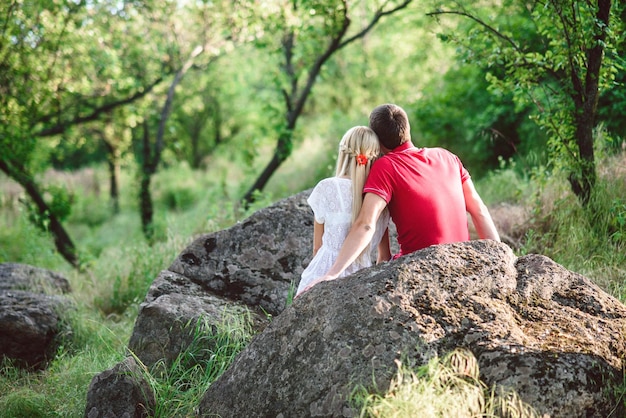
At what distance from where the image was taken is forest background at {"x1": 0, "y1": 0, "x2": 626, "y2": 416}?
222 inches

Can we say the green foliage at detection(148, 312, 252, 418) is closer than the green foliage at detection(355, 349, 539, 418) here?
No

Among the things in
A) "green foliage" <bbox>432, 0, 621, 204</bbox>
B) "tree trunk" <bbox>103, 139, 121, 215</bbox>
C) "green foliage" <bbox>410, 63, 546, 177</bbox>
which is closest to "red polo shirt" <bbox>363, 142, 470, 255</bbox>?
"green foliage" <bbox>432, 0, 621, 204</bbox>

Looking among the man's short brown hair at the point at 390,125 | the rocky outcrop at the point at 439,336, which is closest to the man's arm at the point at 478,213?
the rocky outcrop at the point at 439,336

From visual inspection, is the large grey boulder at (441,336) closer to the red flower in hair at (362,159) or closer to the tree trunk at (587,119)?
the red flower in hair at (362,159)

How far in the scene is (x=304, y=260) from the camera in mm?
5320

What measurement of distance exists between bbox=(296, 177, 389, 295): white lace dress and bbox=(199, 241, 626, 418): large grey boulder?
1.71 ft

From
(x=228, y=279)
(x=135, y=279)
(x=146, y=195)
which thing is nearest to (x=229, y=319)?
(x=228, y=279)

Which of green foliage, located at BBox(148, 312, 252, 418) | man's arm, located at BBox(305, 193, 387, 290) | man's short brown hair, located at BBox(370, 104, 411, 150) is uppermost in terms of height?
man's short brown hair, located at BBox(370, 104, 411, 150)

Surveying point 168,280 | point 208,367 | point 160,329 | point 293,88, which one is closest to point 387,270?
point 208,367

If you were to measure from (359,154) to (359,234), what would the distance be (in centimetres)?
52

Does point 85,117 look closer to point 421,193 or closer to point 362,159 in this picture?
point 362,159

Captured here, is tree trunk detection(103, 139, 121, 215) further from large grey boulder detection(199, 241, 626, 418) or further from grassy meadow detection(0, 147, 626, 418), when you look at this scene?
large grey boulder detection(199, 241, 626, 418)

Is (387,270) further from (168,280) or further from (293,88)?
(293,88)

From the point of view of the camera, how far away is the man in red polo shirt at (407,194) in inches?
144
